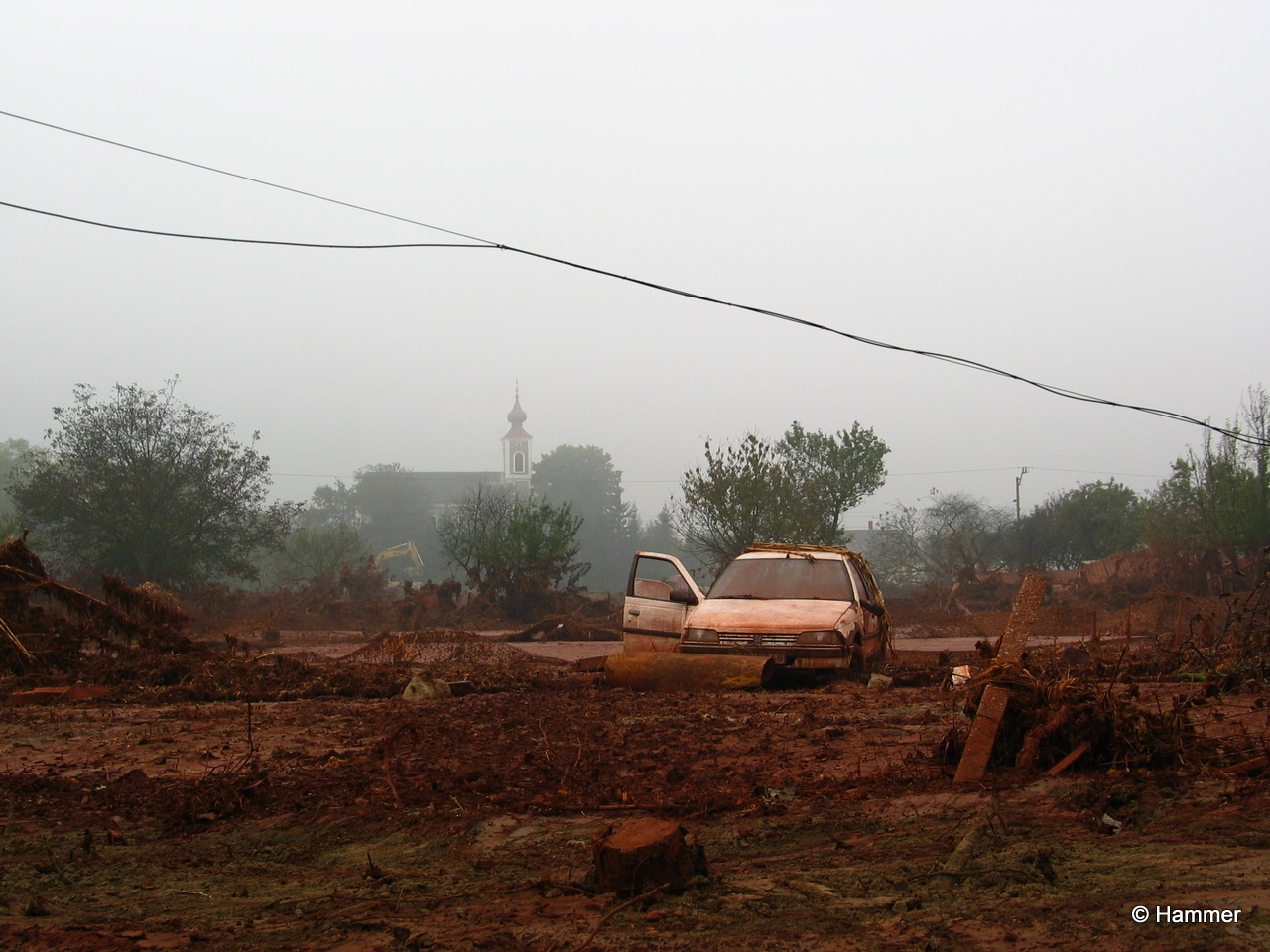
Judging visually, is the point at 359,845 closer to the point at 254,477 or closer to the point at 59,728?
the point at 59,728

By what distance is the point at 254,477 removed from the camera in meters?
35.7

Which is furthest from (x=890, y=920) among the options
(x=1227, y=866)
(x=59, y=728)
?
(x=59, y=728)

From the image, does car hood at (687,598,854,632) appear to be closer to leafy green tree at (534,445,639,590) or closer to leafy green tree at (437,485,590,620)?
leafy green tree at (437,485,590,620)

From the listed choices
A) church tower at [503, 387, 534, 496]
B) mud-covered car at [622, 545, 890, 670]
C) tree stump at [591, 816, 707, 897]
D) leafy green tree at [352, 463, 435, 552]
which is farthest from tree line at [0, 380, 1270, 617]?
church tower at [503, 387, 534, 496]

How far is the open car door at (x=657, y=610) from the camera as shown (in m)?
11.3

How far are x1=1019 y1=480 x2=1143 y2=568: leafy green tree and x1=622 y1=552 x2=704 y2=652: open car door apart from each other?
→ 45.3 m

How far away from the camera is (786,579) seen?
11.3 m

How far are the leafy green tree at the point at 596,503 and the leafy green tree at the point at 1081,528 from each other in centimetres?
4306

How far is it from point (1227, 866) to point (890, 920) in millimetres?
1259

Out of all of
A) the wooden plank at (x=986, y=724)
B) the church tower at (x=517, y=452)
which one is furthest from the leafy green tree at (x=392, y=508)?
the wooden plank at (x=986, y=724)

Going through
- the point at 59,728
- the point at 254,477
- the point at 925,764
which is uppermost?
the point at 254,477

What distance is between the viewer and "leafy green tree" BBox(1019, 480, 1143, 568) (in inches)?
2082

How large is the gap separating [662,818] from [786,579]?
6769 mm

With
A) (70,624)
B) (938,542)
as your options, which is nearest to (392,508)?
(938,542)
